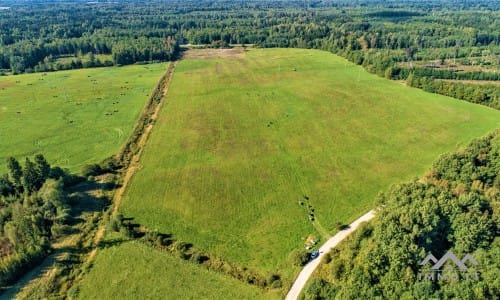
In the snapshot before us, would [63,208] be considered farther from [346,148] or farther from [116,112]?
[346,148]

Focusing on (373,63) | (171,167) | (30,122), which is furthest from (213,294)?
(373,63)

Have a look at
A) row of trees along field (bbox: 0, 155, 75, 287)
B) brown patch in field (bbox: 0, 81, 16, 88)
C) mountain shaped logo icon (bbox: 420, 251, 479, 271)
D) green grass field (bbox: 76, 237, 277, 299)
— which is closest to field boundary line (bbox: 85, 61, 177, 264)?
green grass field (bbox: 76, 237, 277, 299)

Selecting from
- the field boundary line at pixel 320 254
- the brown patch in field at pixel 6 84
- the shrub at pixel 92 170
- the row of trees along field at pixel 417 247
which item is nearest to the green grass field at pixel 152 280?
the field boundary line at pixel 320 254

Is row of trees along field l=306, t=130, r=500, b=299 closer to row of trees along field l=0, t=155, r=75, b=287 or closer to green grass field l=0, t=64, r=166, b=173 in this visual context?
row of trees along field l=0, t=155, r=75, b=287

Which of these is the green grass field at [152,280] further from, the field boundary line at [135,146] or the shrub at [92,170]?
the shrub at [92,170]

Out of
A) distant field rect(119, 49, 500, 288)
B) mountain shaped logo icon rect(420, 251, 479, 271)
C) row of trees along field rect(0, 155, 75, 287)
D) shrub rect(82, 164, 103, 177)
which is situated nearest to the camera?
mountain shaped logo icon rect(420, 251, 479, 271)

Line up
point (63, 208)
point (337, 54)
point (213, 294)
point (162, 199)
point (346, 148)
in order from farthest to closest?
point (337, 54)
point (346, 148)
point (162, 199)
point (63, 208)
point (213, 294)
